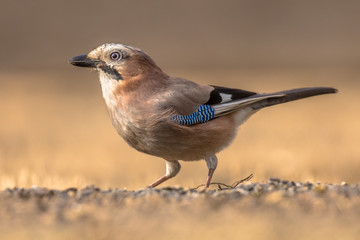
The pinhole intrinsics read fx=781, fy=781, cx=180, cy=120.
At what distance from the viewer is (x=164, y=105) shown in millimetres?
10164

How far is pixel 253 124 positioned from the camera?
22.5 metres

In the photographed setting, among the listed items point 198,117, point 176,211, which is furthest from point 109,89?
point 176,211

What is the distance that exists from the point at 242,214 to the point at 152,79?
3025 millimetres

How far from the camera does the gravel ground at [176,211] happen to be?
24.0 feet

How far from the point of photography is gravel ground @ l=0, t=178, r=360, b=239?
24.0 feet

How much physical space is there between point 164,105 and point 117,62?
89 cm

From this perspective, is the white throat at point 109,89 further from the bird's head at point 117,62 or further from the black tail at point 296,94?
the black tail at point 296,94

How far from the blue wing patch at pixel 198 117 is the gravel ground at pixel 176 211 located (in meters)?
0.97

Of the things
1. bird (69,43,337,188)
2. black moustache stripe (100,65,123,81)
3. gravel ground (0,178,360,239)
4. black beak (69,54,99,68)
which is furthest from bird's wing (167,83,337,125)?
black beak (69,54,99,68)

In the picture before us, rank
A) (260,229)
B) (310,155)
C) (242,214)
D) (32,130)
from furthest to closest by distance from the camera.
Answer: (32,130) → (310,155) → (242,214) → (260,229)

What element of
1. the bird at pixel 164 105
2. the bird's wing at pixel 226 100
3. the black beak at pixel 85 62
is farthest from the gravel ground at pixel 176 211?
the black beak at pixel 85 62

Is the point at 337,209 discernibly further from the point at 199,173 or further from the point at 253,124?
the point at 253,124

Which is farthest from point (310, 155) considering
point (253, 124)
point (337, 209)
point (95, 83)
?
point (95, 83)

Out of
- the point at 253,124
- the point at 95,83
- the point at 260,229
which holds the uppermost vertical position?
the point at 95,83
